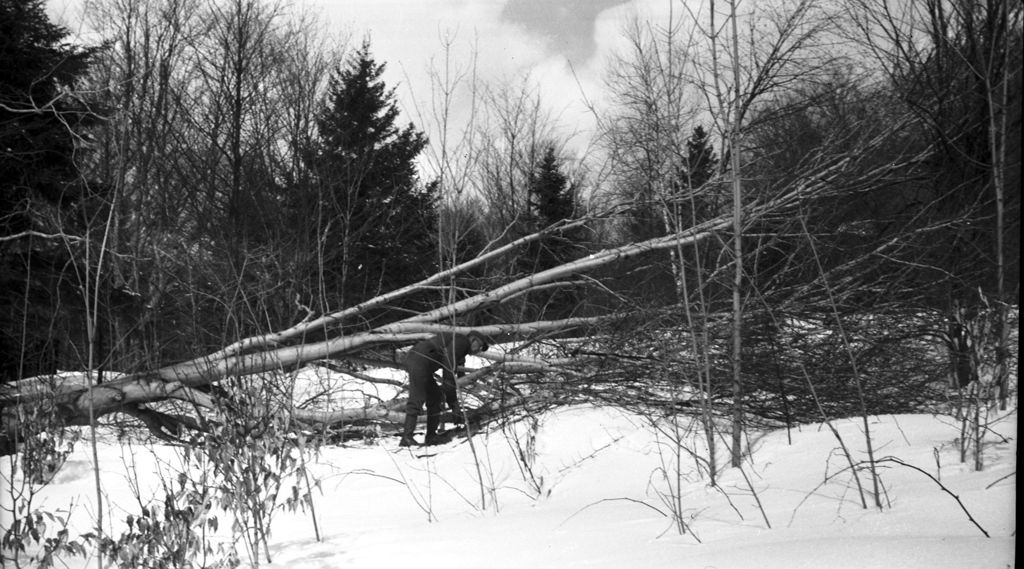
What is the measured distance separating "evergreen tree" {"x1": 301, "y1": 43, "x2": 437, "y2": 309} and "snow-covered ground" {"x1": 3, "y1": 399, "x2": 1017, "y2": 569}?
623cm

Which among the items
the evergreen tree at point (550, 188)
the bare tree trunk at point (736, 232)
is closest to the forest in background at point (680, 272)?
the bare tree trunk at point (736, 232)

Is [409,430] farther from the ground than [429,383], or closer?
closer

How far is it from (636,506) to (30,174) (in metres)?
6.25

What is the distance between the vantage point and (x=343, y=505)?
4.84m

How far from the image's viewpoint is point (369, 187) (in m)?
13.1

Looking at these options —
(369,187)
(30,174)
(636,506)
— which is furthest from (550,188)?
(636,506)

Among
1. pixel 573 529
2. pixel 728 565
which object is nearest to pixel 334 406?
pixel 573 529

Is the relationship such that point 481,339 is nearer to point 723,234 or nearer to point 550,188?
point 723,234

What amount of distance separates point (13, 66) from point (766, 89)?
6.19 metres

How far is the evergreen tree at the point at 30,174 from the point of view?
20.9 ft

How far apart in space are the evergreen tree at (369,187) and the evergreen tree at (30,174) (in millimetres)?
4532

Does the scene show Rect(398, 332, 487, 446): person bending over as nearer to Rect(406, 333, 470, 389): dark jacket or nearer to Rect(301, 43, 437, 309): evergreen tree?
Rect(406, 333, 470, 389): dark jacket

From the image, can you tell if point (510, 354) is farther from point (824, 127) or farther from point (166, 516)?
point (166, 516)

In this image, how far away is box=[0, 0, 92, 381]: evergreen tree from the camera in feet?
20.9
